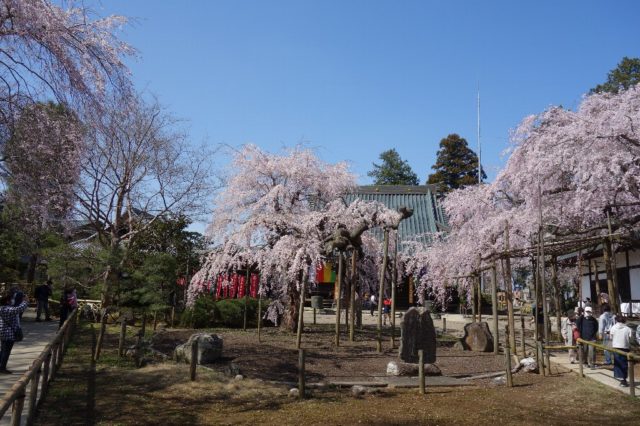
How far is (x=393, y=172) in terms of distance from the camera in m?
51.8

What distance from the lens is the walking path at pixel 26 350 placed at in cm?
805

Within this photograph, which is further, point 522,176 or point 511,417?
point 522,176

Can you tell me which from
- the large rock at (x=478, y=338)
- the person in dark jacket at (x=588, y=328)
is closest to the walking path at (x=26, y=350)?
the person in dark jacket at (x=588, y=328)

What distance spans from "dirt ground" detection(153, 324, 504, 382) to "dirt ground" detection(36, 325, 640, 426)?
122 millimetres

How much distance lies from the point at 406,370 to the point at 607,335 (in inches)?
181

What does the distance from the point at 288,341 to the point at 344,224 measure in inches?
190

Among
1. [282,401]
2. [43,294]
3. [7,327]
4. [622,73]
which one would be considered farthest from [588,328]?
[622,73]

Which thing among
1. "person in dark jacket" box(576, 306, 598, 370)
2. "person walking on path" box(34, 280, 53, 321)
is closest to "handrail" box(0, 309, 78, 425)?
"person walking on path" box(34, 280, 53, 321)

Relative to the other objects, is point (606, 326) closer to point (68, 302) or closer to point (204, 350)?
point (204, 350)

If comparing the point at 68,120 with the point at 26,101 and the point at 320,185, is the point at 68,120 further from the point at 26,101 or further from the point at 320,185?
the point at 320,185

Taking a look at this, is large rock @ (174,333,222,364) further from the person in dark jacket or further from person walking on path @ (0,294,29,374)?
the person in dark jacket

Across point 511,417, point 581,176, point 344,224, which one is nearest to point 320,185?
point 344,224

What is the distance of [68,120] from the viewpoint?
34.2 ft

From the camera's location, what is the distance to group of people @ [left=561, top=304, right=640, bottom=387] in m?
9.63
